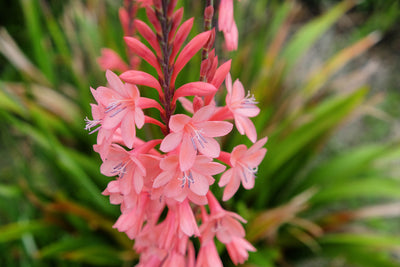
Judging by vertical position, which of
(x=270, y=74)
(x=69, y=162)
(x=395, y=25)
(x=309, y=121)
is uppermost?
(x=395, y=25)

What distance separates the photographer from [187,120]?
0.43 m

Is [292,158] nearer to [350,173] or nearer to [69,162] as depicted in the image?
[350,173]

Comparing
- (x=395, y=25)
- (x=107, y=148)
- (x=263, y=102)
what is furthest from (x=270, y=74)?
(x=395, y=25)

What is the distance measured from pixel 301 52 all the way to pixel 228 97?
137 cm

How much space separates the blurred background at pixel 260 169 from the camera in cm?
117

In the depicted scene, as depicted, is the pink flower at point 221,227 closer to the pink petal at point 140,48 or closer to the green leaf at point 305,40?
the pink petal at point 140,48

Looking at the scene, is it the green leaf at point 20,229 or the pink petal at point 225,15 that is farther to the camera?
the green leaf at point 20,229

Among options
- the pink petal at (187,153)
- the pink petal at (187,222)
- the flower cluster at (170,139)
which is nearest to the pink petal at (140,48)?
the flower cluster at (170,139)

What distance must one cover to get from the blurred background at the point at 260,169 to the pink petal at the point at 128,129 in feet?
2.00

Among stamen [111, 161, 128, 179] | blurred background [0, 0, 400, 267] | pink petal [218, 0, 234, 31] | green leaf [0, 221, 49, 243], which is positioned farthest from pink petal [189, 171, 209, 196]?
green leaf [0, 221, 49, 243]

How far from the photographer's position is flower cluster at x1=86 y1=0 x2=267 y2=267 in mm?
426

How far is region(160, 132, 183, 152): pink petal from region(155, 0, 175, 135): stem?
0.05 m

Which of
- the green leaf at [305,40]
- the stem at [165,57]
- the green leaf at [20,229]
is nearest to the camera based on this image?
the stem at [165,57]

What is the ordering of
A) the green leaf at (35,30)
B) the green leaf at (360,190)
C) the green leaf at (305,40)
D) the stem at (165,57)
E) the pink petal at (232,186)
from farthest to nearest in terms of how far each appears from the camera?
the green leaf at (305,40)
the green leaf at (35,30)
the green leaf at (360,190)
the pink petal at (232,186)
the stem at (165,57)
